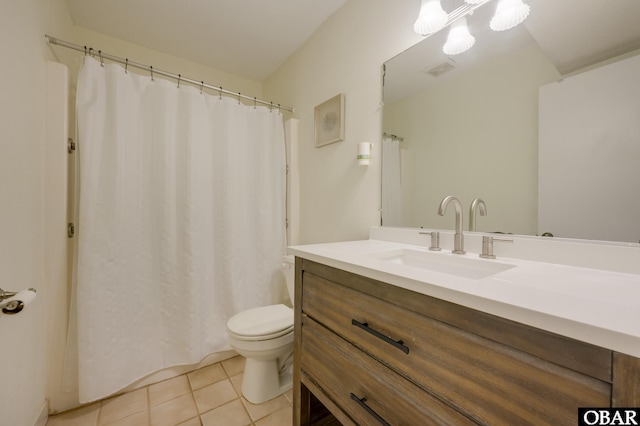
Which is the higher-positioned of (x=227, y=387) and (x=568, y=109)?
(x=568, y=109)

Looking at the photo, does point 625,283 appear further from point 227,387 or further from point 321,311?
point 227,387

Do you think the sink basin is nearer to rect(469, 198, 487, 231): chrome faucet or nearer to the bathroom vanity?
the bathroom vanity

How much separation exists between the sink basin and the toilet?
29.6 inches

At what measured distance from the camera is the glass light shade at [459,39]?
1.09m

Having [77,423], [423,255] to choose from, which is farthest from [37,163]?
[423,255]

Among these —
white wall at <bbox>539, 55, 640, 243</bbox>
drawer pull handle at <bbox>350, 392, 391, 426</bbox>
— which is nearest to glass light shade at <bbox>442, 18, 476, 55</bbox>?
white wall at <bbox>539, 55, 640, 243</bbox>

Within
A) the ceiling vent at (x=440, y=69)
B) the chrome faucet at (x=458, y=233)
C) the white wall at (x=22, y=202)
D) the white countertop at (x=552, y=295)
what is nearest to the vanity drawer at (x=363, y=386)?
the white countertop at (x=552, y=295)

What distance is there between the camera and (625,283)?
2.01 ft

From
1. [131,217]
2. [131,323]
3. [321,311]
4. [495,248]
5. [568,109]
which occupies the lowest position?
[131,323]

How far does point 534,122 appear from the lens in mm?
912

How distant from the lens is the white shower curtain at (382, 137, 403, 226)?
1363 millimetres

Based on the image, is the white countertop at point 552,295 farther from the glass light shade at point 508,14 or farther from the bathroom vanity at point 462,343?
the glass light shade at point 508,14

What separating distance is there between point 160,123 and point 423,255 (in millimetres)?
1732

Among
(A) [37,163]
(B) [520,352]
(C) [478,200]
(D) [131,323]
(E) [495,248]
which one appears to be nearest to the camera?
(B) [520,352]
